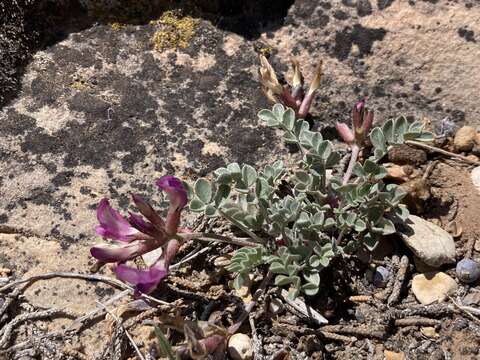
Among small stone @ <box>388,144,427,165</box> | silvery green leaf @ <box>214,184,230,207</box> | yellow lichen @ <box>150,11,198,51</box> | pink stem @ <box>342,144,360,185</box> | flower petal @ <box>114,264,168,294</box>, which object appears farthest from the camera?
yellow lichen @ <box>150,11,198,51</box>

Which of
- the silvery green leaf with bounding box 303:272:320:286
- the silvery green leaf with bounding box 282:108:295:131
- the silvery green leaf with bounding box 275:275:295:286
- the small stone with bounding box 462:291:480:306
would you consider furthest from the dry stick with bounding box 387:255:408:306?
the silvery green leaf with bounding box 282:108:295:131

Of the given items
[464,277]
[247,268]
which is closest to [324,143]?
[247,268]

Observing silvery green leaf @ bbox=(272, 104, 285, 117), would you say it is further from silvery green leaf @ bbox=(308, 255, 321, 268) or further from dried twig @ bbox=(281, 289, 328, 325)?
dried twig @ bbox=(281, 289, 328, 325)

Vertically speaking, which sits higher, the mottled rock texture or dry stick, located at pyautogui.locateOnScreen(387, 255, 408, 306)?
the mottled rock texture

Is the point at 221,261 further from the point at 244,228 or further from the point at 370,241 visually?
the point at 370,241

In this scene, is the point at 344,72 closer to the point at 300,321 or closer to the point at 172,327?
the point at 300,321

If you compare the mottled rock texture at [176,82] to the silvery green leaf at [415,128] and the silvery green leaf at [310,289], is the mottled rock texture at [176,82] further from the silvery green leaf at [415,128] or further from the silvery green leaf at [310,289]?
the silvery green leaf at [310,289]

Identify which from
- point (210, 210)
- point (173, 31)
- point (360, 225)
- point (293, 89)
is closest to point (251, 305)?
point (210, 210)
